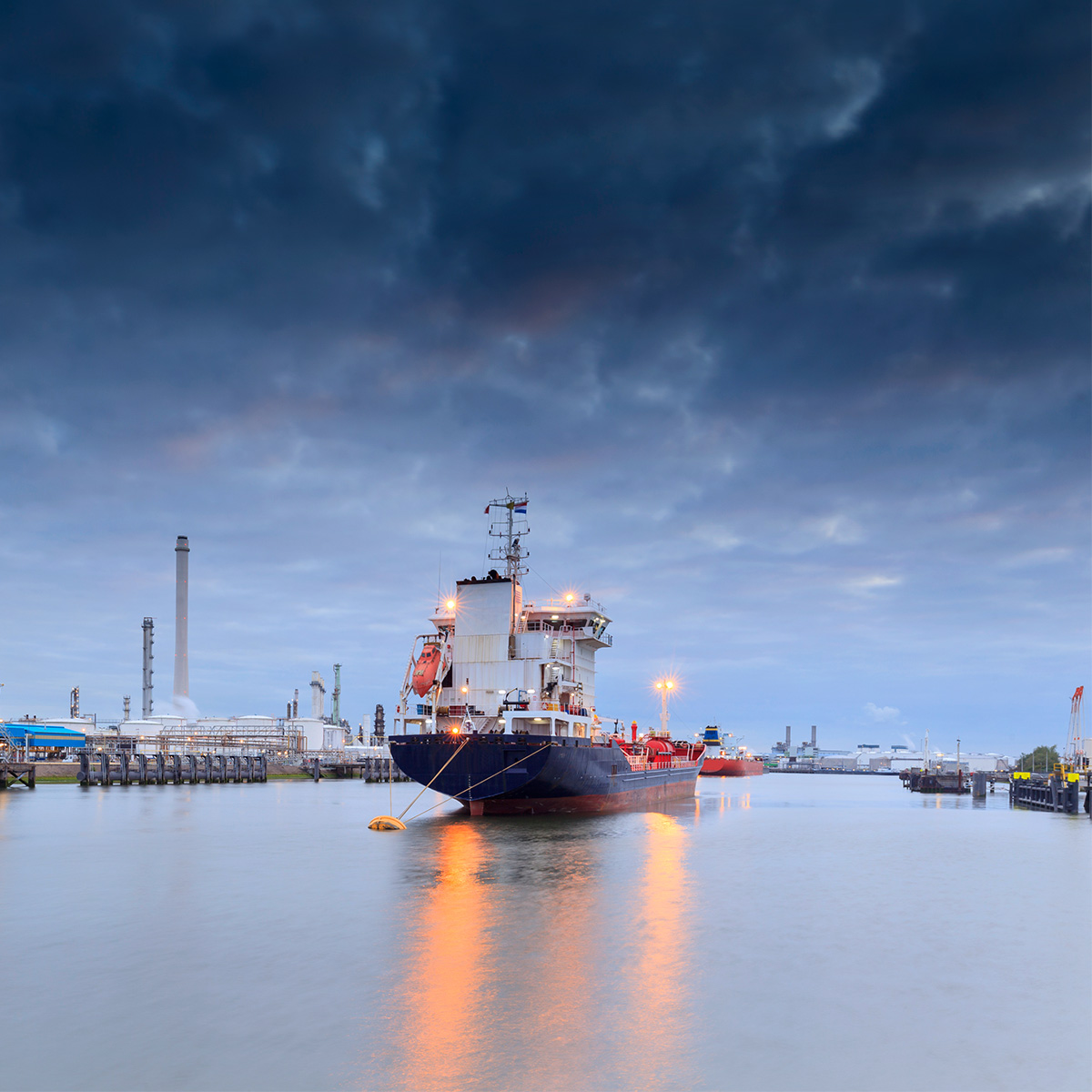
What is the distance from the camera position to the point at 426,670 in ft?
166

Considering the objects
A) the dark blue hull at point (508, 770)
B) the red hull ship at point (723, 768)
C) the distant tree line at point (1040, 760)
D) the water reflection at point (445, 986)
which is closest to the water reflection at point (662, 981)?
the water reflection at point (445, 986)

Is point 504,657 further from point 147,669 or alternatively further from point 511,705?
point 147,669

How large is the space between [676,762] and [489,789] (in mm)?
36062

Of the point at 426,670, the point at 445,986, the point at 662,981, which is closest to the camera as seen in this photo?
the point at 445,986

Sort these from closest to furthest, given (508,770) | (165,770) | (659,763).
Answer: (508,770) → (659,763) → (165,770)

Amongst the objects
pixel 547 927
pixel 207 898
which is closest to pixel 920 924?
pixel 547 927

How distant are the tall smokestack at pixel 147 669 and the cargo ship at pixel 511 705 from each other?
393ft

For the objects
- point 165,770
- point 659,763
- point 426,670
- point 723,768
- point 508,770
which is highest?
point 426,670

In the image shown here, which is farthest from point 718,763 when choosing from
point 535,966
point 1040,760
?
point 535,966

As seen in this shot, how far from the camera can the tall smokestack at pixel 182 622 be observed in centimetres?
14175

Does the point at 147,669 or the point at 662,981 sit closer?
the point at 662,981

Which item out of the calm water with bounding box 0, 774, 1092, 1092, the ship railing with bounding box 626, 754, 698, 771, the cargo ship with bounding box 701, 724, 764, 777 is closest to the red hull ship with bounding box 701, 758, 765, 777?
the cargo ship with bounding box 701, 724, 764, 777

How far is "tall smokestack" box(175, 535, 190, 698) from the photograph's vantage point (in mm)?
141750

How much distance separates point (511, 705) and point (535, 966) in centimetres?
2936
